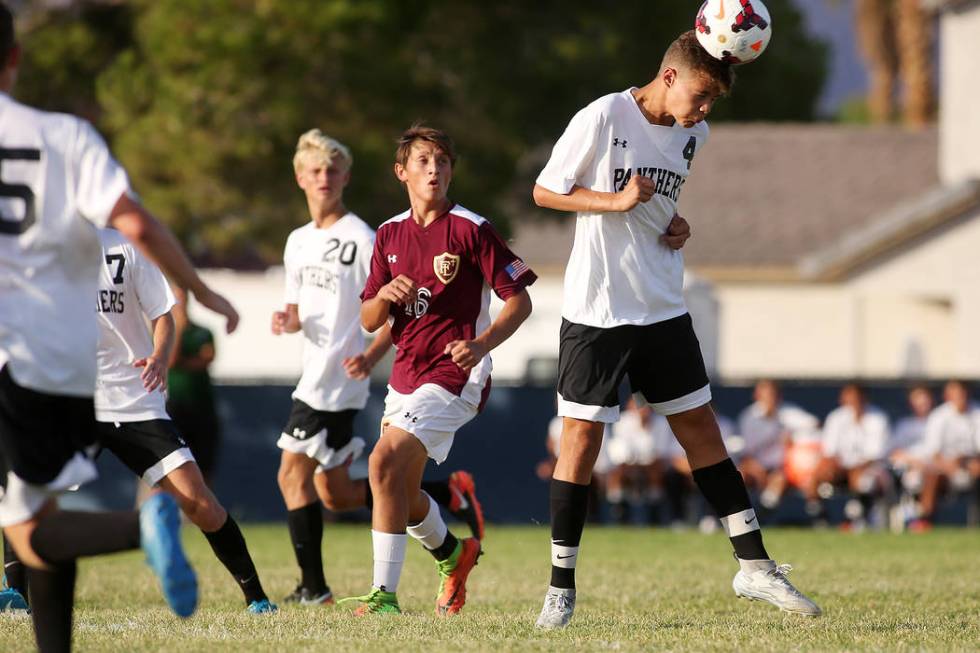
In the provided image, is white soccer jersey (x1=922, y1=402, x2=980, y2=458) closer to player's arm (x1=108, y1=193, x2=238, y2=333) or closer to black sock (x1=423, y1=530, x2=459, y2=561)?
black sock (x1=423, y1=530, x2=459, y2=561)

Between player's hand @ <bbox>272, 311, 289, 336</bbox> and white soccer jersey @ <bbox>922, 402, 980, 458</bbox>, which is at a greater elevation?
player's hand @ <bbox>272, 311, 289, 336</bbox>

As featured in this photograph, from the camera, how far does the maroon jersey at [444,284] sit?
7.31 meters

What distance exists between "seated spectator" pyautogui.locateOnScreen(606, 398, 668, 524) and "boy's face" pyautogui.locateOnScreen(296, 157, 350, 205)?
951cm

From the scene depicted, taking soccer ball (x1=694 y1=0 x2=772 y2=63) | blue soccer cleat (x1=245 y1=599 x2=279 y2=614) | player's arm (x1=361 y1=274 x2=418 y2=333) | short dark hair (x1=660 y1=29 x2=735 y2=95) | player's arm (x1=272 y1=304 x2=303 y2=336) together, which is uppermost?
soccer ball (x1=694 y1=0 x2=772 y2=63)

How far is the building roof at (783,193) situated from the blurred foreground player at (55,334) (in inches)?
1146

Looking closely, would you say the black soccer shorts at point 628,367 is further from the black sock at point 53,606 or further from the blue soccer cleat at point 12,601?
the blue soccer cleat at point 12,601

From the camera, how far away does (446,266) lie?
7293 millimetres

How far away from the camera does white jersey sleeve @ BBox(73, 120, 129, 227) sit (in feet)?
16.8

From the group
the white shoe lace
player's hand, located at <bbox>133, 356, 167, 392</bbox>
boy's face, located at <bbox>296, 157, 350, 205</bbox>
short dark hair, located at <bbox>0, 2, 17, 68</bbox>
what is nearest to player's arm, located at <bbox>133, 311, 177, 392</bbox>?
player's hand, located at <bbox>133, 356, 167, 392</bbox>

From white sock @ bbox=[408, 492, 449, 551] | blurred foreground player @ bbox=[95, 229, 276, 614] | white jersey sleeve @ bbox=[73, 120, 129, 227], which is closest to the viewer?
white jersey sleeve @ bbox=[73, 120, 129, 227]

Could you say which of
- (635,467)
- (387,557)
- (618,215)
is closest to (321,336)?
(387,557)

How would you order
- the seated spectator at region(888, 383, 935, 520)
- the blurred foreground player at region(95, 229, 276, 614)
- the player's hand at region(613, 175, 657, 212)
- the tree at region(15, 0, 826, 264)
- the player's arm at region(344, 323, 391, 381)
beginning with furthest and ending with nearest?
1. the tree at region(15, 0, 826, 264)
2. the seated spectator at region(888, 383, 935, 520)
3. the player's arm at region(344, 323, 391, 381)
4. the blurred foreground player at region(95, 229, 276, 614)
5. the player's hand at region(613, 175, 657, 212)

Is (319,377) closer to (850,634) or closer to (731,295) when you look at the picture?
(850,634)

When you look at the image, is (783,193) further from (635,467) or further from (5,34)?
(5,34)
